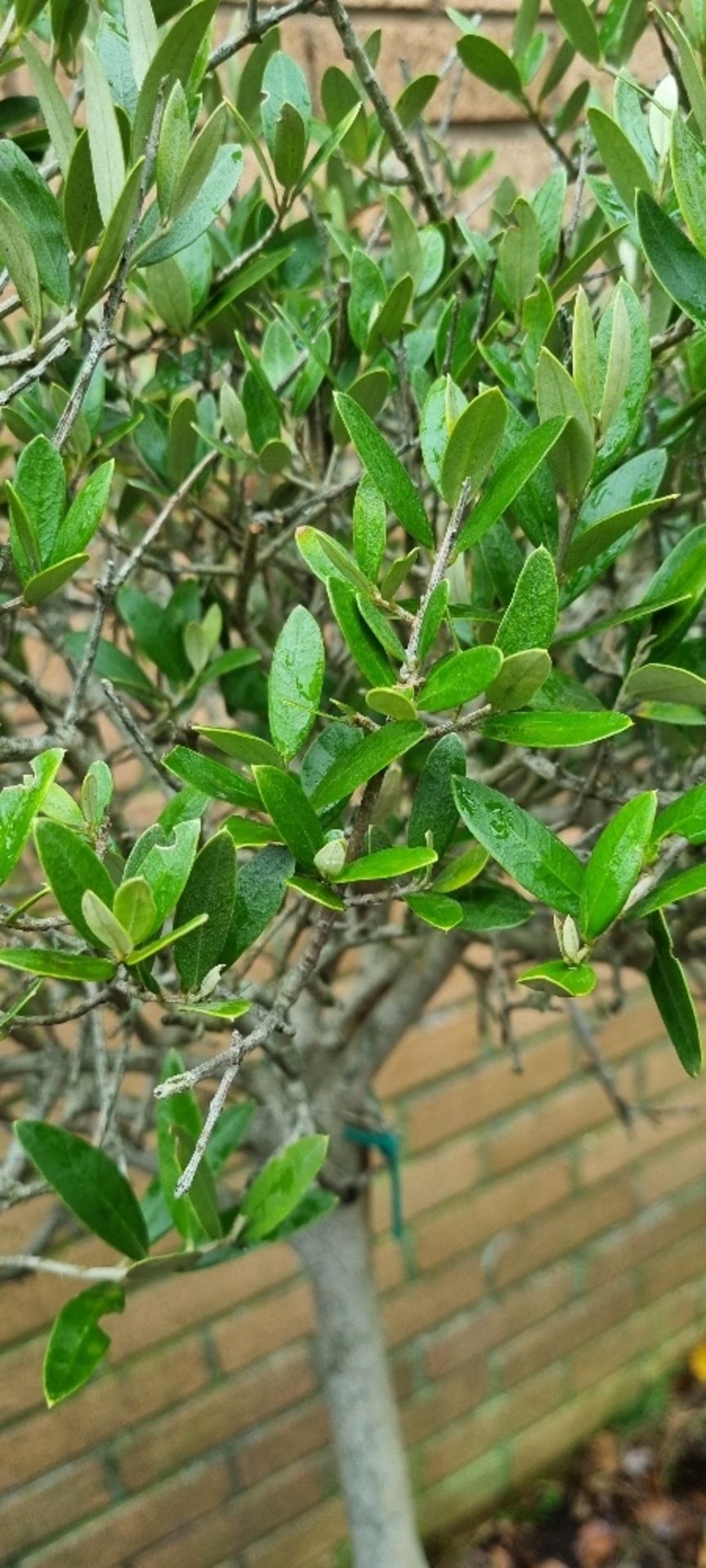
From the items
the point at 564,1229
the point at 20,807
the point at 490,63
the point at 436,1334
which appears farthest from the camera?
the point at 564,1229

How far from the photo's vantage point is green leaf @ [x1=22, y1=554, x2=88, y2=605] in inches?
15.2

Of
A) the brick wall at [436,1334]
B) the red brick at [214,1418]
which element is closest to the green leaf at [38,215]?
the brick wall at [436,1334]

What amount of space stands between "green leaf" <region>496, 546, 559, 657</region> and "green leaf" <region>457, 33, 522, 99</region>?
40 centimetres

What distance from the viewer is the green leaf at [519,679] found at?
0.33 metres

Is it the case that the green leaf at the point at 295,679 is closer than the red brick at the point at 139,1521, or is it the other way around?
the green leaf at the point at 295,679

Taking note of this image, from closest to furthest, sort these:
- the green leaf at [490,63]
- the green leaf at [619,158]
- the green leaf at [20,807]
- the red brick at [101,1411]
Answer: the green leaf at [20,807] → the green leaf at [619,158] → the green leaf at [490,63] → the red brick at [101,1411]

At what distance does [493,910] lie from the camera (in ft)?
1.39

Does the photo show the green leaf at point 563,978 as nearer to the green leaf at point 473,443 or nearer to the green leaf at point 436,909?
the green leaf at point 436,909

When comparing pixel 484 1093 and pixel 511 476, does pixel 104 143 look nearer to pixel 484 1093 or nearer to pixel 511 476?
pixel 511 476

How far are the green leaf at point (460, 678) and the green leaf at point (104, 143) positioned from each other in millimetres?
176

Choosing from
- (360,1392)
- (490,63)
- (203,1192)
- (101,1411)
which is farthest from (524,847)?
(101,1411)

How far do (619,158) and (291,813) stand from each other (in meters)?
0.32

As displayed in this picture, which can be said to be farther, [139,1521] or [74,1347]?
[139,1521]

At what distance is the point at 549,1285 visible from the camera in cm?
164
